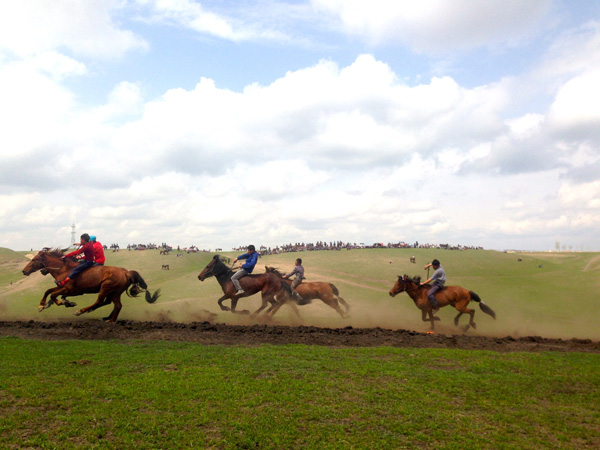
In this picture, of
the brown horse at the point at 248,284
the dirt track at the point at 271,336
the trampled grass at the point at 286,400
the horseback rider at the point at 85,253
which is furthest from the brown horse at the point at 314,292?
the trampled grass at the point at 286,400

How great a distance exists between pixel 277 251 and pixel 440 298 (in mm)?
46060

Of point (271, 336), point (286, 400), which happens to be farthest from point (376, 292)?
point (286, 400)

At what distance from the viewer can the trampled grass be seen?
7270mm

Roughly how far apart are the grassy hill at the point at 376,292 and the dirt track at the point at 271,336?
3.20 meters

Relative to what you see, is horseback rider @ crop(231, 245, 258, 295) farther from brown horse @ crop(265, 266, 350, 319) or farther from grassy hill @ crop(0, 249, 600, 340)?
grassy hill @ crop(0, 249, 600, 340)

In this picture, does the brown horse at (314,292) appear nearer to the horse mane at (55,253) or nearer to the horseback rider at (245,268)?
the horseback rider at (245,268)

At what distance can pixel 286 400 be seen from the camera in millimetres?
8883

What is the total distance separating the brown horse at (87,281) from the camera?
1806 cm

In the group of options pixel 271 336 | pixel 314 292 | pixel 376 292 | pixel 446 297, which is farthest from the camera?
pixel 376 292

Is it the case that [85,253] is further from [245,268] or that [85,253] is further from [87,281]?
[245,268]

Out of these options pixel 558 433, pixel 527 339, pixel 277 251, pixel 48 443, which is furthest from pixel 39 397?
pixel 277 251

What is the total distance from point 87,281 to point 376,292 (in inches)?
905

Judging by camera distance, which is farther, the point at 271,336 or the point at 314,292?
the point at 314,292

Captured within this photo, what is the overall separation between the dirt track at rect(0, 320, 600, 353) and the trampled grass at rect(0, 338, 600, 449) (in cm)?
201
